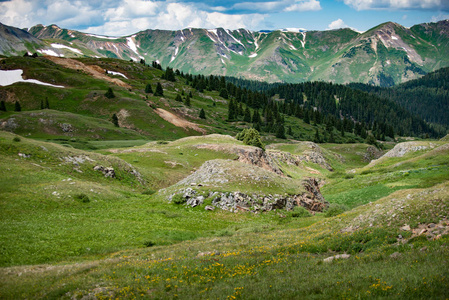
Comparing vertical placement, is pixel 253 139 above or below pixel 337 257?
above

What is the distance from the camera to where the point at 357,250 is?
577 inches

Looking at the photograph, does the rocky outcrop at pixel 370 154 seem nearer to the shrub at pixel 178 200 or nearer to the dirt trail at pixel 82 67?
the shrub at pixel 178 200

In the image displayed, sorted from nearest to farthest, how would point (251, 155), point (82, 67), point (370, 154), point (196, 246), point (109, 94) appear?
point (196, 246), point (251, 155), point (370, 154), point (109, 94), point (82, 67)

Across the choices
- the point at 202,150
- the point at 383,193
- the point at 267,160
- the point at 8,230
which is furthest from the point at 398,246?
the point at 202,150

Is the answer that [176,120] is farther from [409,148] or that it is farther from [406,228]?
[406,228]

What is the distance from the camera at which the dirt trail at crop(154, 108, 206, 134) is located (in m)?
122

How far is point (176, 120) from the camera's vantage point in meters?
125

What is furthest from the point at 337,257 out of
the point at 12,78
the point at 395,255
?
the point at 12,78

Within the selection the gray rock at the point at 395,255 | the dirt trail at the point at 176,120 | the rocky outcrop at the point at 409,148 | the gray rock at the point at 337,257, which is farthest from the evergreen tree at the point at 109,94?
the gray rock at the point at 395,255

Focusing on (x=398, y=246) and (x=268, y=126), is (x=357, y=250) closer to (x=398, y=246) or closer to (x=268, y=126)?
(x=398, y=246)

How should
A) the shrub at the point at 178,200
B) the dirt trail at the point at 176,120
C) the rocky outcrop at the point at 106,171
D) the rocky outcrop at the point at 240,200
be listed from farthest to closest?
1. the dirt trail at the point at 176,120
2. the rocky outcrop at the point at 106,171
3. the shrub at the point at 178,200
4. the rocky outcrop at the point at 240,200

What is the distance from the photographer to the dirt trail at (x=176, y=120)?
12244cm

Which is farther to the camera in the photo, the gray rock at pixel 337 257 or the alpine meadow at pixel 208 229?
the gray rock at pixel 337 257

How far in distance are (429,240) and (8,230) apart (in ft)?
83.9
